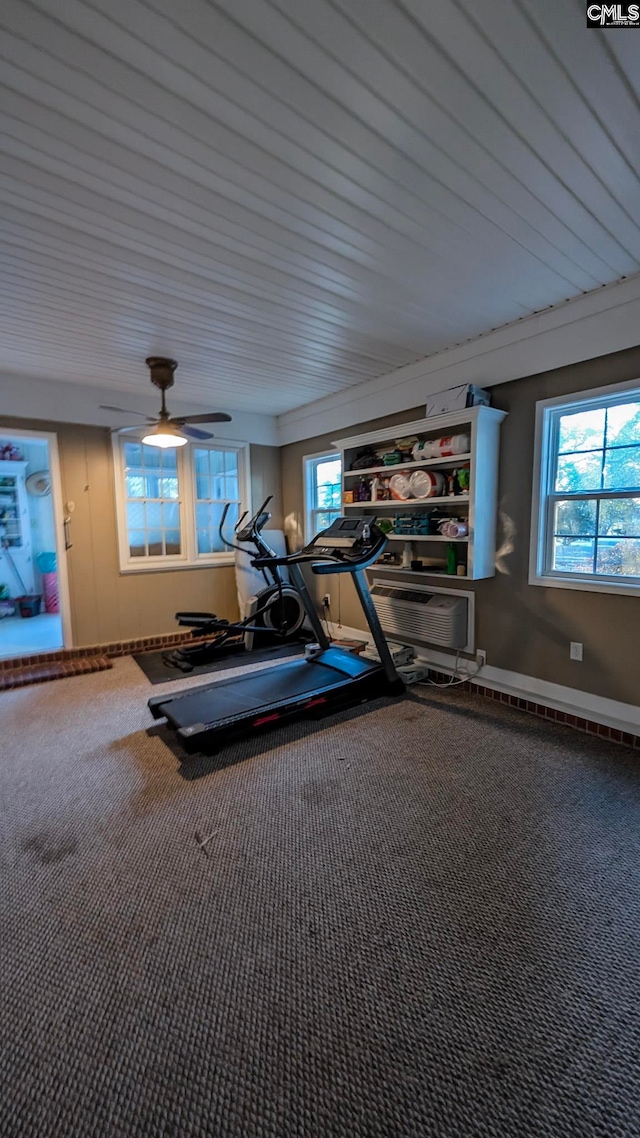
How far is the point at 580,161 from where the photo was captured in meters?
1.70

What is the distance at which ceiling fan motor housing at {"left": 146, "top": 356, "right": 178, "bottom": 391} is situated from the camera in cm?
369

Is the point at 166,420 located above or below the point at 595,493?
above

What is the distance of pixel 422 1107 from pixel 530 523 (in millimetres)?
2938

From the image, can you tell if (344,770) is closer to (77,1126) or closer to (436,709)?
(436,709)

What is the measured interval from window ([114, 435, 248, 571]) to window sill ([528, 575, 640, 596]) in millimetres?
3503

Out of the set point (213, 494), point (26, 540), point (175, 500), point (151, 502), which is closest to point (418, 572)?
point (213, 494)

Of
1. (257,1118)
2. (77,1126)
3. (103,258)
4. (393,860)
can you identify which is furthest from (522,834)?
(103,258)

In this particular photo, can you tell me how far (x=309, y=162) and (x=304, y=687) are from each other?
9.31ft

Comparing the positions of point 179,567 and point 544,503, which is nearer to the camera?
point 544,503

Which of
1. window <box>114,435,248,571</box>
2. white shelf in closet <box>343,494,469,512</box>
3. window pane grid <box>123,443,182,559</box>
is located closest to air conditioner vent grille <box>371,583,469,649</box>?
white shelf in closet <box>343,494,469,512</box>

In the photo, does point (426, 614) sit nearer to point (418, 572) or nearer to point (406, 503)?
point (418, 572)

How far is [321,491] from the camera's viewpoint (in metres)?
5.31

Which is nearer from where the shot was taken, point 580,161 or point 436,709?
point 580,161

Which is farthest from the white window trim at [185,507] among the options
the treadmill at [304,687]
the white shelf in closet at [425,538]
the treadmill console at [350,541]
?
the white shelf in closet at [425,538]
